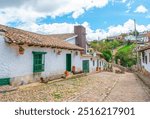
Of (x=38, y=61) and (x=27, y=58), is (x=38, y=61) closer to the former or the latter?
(x=38, y=61)

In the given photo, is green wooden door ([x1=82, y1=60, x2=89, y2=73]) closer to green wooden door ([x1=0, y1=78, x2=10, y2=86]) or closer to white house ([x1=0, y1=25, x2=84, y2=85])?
white house ([x1=0, y1=25, x2=84, y2=85])

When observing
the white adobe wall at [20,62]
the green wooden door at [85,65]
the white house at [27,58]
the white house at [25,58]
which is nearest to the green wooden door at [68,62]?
the white house at [27,58]

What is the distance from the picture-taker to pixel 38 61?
1703 cm

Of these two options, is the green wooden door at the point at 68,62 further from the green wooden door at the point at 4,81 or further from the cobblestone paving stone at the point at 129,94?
the green wooden door at the point at 4,81

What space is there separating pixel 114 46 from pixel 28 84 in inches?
3014

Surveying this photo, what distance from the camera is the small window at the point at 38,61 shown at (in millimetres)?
16484

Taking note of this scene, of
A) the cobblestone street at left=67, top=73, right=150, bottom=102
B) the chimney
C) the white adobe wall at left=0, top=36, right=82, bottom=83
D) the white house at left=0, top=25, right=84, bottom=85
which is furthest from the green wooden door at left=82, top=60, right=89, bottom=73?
the cobblestone street at left=67, top=73, right=150, bottom=102

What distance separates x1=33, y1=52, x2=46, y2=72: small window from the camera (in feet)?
54.1

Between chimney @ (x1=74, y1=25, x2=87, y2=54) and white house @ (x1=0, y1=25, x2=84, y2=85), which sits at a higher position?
chimney @ (x1=74, y1=25, x2=87, y2=54)

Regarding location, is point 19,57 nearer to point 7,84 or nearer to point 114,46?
point 7,84

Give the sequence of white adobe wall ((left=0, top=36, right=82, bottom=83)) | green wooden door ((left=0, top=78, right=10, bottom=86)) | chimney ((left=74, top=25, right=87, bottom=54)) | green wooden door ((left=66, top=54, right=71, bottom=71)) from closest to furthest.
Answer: green wooden door ((left=0, top=78, right=10, bottom=86)) < white adobe wall ((left=0, top=36, right=82, bottom=83)) < green wooden door ((left=66, top=54, right=71, bottom=71)) < chimney ((left=74, top=25, right=87, bottom=54))

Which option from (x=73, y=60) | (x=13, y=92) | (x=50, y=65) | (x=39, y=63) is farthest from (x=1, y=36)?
(x=73, y=60)

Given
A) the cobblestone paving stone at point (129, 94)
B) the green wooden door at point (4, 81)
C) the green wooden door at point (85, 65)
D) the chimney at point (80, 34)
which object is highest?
the chimney at point (80, 34)

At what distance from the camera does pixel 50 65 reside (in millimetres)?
19125
